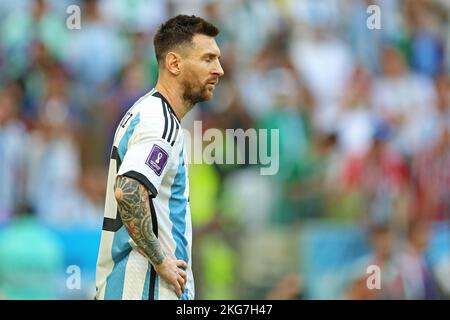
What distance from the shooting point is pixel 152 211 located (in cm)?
470

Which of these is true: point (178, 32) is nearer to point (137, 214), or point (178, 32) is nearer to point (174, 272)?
point (137, 214)

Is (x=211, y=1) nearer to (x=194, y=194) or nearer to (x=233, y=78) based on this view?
(x=233, y=78)

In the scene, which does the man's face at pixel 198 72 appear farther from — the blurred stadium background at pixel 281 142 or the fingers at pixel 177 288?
the blurred stadium background at pixel 281 142

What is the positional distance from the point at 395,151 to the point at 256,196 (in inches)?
58.5

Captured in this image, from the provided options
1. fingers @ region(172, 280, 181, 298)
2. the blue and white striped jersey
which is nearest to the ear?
the blue and white striped jersey

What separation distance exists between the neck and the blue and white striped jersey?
0.06m

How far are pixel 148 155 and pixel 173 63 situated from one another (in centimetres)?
60

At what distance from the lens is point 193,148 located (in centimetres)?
939

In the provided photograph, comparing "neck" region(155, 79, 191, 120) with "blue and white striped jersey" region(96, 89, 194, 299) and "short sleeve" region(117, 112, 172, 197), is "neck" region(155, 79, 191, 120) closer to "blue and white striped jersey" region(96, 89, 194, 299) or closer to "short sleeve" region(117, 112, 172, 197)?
"blue and white striped jersey" region(96, 89, 194, 299)

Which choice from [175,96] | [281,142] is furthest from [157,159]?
[281,142]

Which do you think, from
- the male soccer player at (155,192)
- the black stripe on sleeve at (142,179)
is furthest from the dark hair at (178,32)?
the black stripe on sleeve at (142,179)

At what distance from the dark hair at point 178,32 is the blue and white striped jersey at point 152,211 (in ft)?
1.02

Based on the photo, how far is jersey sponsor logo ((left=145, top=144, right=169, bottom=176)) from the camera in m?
4.61

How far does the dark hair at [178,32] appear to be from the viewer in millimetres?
5066
